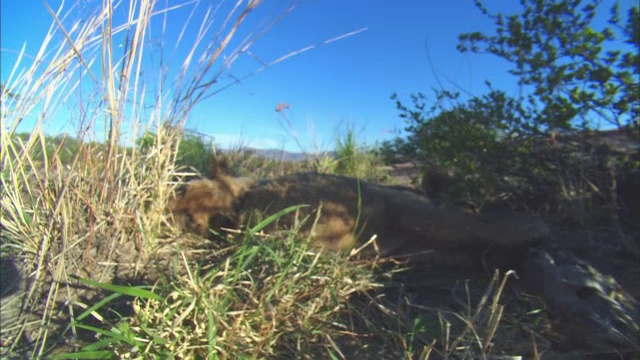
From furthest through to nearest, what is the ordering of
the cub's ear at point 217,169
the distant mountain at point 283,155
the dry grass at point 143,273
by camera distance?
the distant mountain at point 283,155
the cub's ear at point 217,169
the dry grass at point 143,273

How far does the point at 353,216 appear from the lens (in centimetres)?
225

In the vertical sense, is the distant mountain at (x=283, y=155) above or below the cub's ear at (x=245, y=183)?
above

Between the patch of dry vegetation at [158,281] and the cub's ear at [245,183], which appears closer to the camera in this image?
the patch of dry vegetation at [158,281]

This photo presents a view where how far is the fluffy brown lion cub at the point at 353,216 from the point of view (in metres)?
2.15

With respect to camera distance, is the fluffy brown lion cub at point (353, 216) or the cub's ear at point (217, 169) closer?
Result: the fluffy brown lion cub at point (353, 216)

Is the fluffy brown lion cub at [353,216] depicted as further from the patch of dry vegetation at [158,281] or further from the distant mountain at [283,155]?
the distant mountain at [283,155]

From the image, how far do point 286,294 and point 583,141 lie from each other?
2.00 m

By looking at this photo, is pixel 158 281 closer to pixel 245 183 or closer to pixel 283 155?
pixel 245 183

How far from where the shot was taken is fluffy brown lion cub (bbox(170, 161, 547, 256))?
2150 millimetres

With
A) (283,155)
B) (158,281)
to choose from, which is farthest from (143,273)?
(283,155)

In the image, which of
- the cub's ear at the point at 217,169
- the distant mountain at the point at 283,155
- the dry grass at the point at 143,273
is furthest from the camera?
the distant mountain at the point at 283,155

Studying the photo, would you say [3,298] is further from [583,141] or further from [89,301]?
[583,141]

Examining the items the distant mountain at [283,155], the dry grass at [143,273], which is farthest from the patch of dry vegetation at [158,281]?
the distant mountain at [283,155]

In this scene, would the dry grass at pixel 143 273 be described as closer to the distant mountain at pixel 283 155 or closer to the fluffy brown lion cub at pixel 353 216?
the fluffy brown lion cub at pixel 353 216
